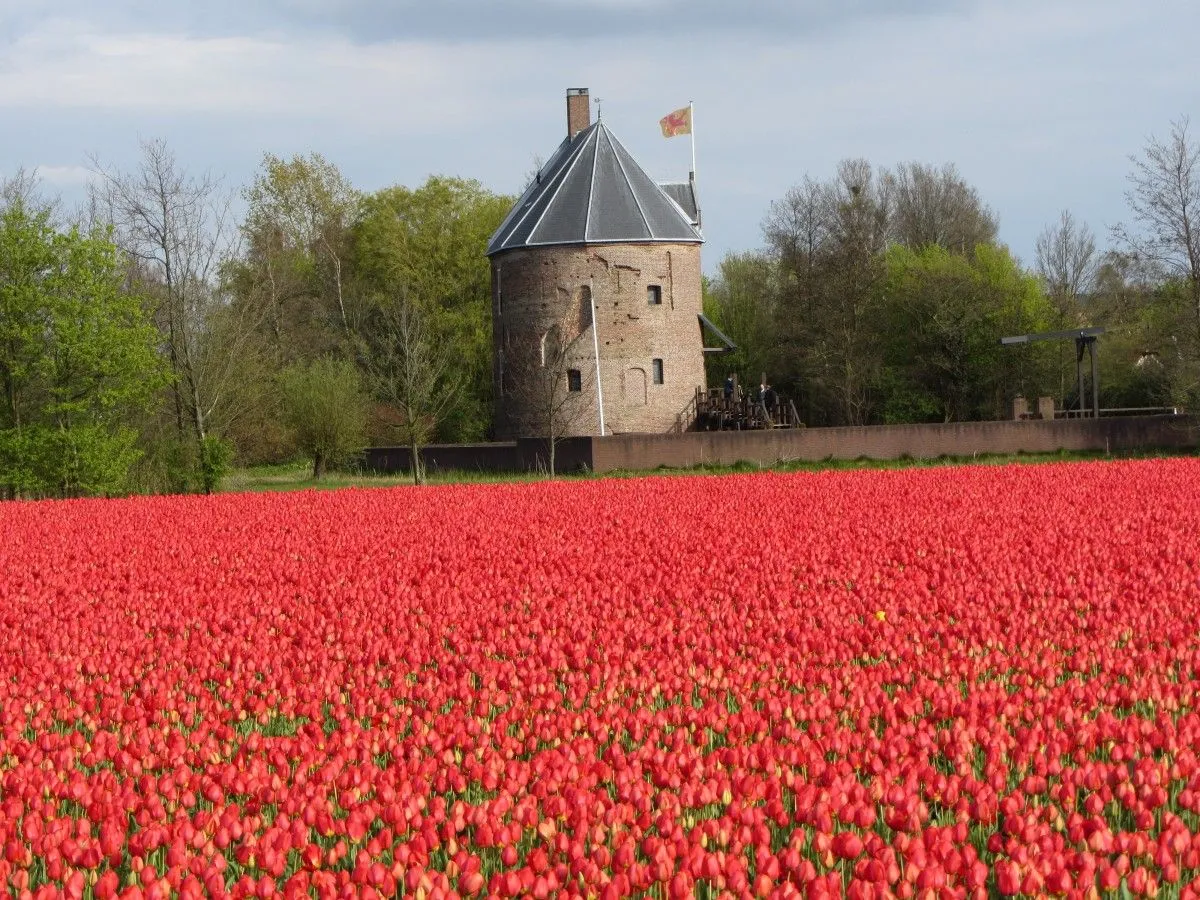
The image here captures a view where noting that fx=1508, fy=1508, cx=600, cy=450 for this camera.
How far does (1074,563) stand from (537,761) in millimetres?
8222

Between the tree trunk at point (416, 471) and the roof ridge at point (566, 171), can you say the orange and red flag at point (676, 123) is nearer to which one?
the roof ridge at point (566, 171)

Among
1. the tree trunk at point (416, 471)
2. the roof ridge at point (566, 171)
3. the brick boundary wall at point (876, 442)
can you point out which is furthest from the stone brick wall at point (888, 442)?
the roof ridge at point (566, 171)

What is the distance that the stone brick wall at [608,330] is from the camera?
59.3m

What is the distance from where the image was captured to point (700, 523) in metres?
19.4

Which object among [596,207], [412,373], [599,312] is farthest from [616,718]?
[596,207]

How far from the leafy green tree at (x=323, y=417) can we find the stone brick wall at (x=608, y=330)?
1165 centimetres

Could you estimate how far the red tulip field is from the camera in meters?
5.32

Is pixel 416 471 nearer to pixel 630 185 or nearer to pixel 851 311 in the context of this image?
pixel 630 185

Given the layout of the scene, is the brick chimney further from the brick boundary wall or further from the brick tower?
the brick boundary wall

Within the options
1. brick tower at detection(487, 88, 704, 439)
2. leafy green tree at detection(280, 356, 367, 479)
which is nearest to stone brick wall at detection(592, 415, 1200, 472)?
leafy green tree at detection(280, 356, 367, 479)

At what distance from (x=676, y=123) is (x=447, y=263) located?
12.6 metres

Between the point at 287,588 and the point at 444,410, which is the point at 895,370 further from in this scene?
the point at 287,588

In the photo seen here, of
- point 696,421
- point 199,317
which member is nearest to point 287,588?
point 199,317

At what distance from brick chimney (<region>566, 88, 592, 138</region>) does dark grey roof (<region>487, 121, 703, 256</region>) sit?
8.79ft
